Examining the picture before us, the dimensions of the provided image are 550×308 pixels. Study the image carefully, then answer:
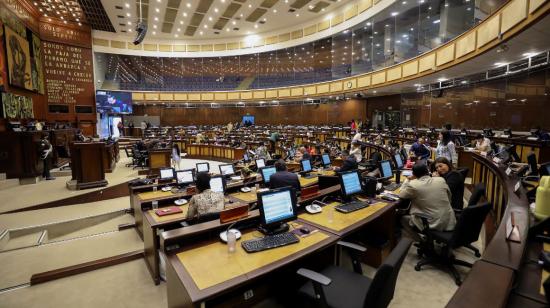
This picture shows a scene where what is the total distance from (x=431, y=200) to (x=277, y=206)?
2.01 meters

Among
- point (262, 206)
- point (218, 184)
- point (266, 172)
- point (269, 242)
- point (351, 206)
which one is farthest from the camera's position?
point (266, 172)

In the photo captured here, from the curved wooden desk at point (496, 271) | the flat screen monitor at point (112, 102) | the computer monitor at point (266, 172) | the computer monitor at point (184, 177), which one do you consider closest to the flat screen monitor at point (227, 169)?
the computer monitor at point (184, 177)

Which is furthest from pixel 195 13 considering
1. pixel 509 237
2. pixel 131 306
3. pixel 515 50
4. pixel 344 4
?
pixel 509 237

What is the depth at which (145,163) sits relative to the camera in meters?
11.5

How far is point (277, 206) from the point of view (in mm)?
2953

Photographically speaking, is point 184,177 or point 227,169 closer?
point 184,177

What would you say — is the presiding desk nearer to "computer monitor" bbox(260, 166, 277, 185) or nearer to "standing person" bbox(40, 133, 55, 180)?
"computer monitor" bbox(260, 166, 277, 185)

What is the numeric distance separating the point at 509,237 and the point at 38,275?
17.1 ft

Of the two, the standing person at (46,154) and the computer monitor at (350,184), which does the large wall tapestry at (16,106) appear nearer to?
the standing person at (46,154)

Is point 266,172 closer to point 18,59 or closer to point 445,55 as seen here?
point 445,55

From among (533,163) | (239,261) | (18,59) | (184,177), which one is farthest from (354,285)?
(18,59)

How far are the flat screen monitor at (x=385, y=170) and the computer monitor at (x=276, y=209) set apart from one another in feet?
9.02

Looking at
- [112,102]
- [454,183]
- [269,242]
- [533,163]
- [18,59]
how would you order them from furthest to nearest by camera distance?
[112,102], [18,59], [533,163], [454,183], [269,242]

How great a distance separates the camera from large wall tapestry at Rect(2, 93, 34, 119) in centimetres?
964
